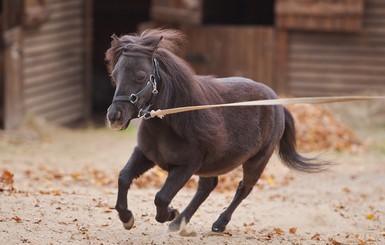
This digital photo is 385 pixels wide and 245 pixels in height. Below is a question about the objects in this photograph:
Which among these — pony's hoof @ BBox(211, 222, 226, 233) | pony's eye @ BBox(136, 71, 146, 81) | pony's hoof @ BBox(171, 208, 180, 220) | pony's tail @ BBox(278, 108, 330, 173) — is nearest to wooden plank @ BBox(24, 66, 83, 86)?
pony's tail @ BBox(278, 108, 330, 173)

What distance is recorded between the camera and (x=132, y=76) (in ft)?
18.7

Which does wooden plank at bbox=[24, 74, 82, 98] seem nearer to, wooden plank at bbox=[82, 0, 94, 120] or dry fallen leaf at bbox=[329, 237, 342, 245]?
wooden plank at bbox=[82, 0, 94, 120]

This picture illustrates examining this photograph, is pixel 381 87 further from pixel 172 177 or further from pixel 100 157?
pixel 172 177

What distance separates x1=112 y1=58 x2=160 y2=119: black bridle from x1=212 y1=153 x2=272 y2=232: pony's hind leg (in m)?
1.50

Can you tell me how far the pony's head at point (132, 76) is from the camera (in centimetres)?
557

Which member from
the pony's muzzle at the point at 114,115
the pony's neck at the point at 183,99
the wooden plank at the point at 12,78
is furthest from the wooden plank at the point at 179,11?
the pony's muzzle at the point at 114,115

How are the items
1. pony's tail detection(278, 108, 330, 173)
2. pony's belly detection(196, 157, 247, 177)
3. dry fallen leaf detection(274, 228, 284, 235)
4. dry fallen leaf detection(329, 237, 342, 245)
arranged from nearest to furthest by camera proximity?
pony's belly detection(196, 157, 247, 177) → dry fallen leaf detection(329, 237, 342, 245) → dry fallen leaf detection(274, 228, 284, 235) → pony's tail detection(278, 108, 330, 173)

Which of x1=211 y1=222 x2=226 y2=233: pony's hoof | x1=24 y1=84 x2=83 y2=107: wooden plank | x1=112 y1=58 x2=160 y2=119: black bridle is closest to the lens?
x1=112 y1=58 x2=160 y2=119: black bridle

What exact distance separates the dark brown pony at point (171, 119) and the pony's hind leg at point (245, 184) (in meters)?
0.20

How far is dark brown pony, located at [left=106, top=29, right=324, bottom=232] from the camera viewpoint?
5.71 meters

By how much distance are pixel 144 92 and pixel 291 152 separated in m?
2.29

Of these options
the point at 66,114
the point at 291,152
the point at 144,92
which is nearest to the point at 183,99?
the point at 144,92

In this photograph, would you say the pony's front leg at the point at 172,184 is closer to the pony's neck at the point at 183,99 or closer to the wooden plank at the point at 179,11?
the pony's neck at the point at 183,99

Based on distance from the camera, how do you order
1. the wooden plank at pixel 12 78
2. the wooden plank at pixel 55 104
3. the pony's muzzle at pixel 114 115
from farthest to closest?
1. the wooden plank at pixel 55 104
2. the wooden plank at pixel 12 78
3. the pony's muzzle at pixel 114 115
